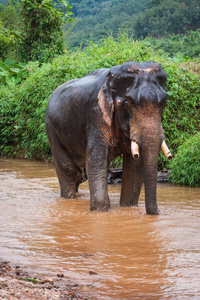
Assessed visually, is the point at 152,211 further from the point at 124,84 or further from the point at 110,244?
the point at 124,84

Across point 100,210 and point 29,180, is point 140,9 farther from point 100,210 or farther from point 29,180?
point 100,210

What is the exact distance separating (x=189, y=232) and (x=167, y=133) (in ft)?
16.9

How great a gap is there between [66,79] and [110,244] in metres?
7.48

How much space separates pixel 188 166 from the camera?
8375 millimetres

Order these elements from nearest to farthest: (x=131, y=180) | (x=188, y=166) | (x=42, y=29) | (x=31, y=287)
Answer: (x=31, y=287), (x=131, y=180), (x=188, y=166), (x=42, y=29)

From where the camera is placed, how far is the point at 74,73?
11.2 meters

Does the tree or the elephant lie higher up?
the tree

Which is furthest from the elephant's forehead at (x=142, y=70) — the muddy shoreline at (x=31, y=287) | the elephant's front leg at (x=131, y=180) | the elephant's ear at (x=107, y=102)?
the muddy shoreline at (x=31, y=287)

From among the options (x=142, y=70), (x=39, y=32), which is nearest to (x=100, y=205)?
(x=142, y=70)

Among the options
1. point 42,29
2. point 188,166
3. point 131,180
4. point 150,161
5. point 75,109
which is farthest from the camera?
point 42,29

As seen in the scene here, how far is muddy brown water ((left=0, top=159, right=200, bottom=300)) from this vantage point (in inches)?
131

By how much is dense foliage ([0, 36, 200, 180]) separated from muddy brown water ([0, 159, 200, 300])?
3.24 m

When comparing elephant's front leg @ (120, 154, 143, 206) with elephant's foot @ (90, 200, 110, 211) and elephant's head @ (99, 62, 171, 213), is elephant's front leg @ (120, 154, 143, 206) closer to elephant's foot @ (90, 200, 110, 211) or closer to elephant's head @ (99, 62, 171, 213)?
elephant's foot @ (90, 200, 110, 211)

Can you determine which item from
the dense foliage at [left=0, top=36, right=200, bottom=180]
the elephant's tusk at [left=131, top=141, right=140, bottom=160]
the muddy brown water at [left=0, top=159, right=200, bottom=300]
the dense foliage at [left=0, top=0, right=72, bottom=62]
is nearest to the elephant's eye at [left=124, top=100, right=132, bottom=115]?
the elephant's tusk at [left=131, top=141, right=140, bottom=160]
